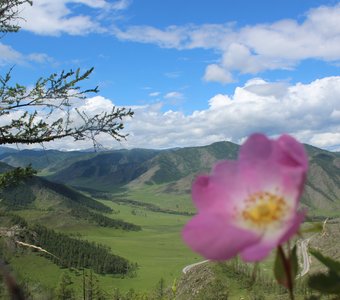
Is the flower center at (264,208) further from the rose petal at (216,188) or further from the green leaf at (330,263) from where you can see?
the green leaf at (330,263)

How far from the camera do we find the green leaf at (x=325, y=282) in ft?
3.77

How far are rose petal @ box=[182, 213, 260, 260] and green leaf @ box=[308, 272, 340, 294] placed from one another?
246mm

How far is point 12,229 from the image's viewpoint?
12.8 meters

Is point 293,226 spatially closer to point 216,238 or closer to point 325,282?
point 216,238

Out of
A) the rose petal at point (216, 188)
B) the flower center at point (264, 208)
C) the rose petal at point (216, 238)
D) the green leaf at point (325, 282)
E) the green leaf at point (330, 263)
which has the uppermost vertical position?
the rose petal at point (216, 188)

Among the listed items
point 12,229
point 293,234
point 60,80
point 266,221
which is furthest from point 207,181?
point 60,80

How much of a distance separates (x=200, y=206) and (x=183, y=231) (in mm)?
168

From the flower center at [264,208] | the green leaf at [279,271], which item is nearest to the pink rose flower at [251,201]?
the flower center at [264,208]

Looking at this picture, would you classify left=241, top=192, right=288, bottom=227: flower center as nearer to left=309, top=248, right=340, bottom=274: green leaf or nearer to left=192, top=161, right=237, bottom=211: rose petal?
left=192, top=161, right=237, bottom=211: rose petal

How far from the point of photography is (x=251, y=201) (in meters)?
1.21

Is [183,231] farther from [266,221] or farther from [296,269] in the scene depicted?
[296,269]

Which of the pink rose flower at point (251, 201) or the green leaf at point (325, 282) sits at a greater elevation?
the pink rose flower at point (251, 201)

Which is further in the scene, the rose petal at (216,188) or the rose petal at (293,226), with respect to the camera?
the rose petal at (216,188)

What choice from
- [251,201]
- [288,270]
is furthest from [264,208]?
[288,270]
